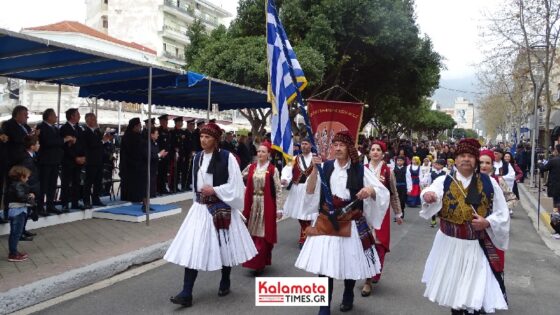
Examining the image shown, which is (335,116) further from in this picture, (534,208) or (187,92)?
(534,208)

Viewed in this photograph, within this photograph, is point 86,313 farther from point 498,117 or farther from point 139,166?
point 498,117

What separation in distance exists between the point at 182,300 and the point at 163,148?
295 inches

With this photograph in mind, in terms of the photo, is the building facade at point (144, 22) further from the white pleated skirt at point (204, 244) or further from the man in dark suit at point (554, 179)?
the white pleated skirt at point (204, 244)

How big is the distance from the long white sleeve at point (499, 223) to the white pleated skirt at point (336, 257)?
1.18 meters

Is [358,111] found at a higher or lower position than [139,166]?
higher

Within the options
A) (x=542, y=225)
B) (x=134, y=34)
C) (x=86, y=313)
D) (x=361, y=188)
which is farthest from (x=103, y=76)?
(x=134, y=34)

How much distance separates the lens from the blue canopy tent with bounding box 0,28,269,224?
7.49 metres

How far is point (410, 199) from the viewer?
49.9 feet

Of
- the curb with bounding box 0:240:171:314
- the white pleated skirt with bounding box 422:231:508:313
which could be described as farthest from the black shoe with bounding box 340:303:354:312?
the curb with bounding box 0:240:171:314

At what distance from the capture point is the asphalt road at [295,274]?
549cm

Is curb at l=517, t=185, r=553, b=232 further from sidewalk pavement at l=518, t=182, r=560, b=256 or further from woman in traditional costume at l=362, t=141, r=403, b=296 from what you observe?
woman in traditional costume at l=362, t=141, r=403, b=296

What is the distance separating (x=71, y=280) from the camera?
611cm

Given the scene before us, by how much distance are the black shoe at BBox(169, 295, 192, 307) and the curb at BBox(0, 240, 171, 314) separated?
1.44 meters

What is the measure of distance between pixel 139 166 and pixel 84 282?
180 inches
